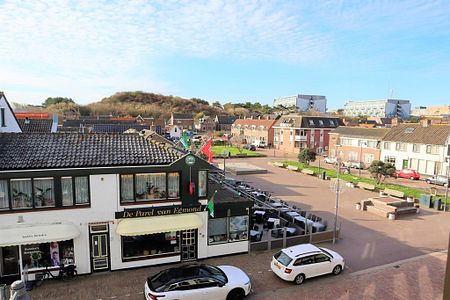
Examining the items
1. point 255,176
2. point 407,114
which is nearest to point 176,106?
point 407,114

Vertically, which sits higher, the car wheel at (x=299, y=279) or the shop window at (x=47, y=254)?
the shop window at (x=47, y=254)

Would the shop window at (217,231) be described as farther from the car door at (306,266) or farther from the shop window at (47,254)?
the shop window at (47,254)

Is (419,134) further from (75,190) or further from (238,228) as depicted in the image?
(75,190)

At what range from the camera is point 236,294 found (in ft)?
42.0

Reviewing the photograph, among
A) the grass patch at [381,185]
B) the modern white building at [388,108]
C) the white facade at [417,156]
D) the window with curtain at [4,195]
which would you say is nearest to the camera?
the window with curtain at [4,195]

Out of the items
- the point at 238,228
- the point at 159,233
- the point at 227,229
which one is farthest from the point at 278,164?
the point at 159,233

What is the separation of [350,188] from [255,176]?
37.4ft

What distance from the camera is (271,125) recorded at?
75562mm

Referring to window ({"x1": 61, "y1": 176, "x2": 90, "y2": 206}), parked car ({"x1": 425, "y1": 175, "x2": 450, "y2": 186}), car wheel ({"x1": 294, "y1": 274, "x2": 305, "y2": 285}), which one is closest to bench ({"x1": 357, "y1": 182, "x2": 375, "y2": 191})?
parked car ({"x1": 425, "y1": 175, "x2": 450, "y2": 186})

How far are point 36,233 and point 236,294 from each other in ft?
28.1

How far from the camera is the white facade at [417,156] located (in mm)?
40688

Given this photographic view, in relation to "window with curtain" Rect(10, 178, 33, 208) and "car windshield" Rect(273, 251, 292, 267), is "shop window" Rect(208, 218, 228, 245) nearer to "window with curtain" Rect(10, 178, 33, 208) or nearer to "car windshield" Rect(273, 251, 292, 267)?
"car windshield" Rect(273, 251, 292, 267)

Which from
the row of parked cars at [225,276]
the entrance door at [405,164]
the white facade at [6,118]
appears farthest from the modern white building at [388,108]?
the row of parked cars at [225,276]

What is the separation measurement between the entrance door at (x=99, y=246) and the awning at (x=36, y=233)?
774mm
